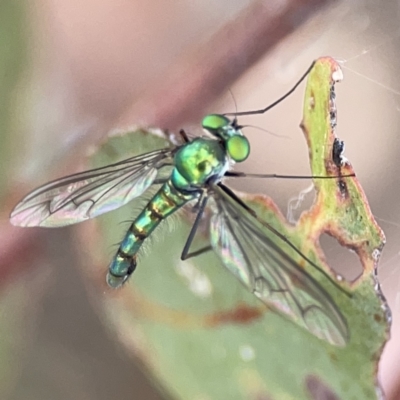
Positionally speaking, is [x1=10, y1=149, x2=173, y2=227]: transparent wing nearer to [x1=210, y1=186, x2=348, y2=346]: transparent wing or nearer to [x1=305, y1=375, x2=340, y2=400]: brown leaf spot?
[x1=210, y1=186, x2=348, y2=346]: transparent wing

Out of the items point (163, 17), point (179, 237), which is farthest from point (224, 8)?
point (179, 237)

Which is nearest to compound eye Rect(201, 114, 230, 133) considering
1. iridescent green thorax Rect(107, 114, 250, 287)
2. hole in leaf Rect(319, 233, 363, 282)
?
iridescent green thorax Rect(107, 114, 250, 287)

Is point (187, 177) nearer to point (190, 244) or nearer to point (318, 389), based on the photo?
point (190, 244)

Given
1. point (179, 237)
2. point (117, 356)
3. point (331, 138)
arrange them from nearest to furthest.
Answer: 1. point (331, 138)
2. point (179, 237)
3. point (117, 356)

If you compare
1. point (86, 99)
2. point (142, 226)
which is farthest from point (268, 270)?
point (86, 99)

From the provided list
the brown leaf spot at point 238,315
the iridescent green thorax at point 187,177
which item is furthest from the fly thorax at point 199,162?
the brown leaf spot at point 238,315

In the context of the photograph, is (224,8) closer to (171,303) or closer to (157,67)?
(157,67)
